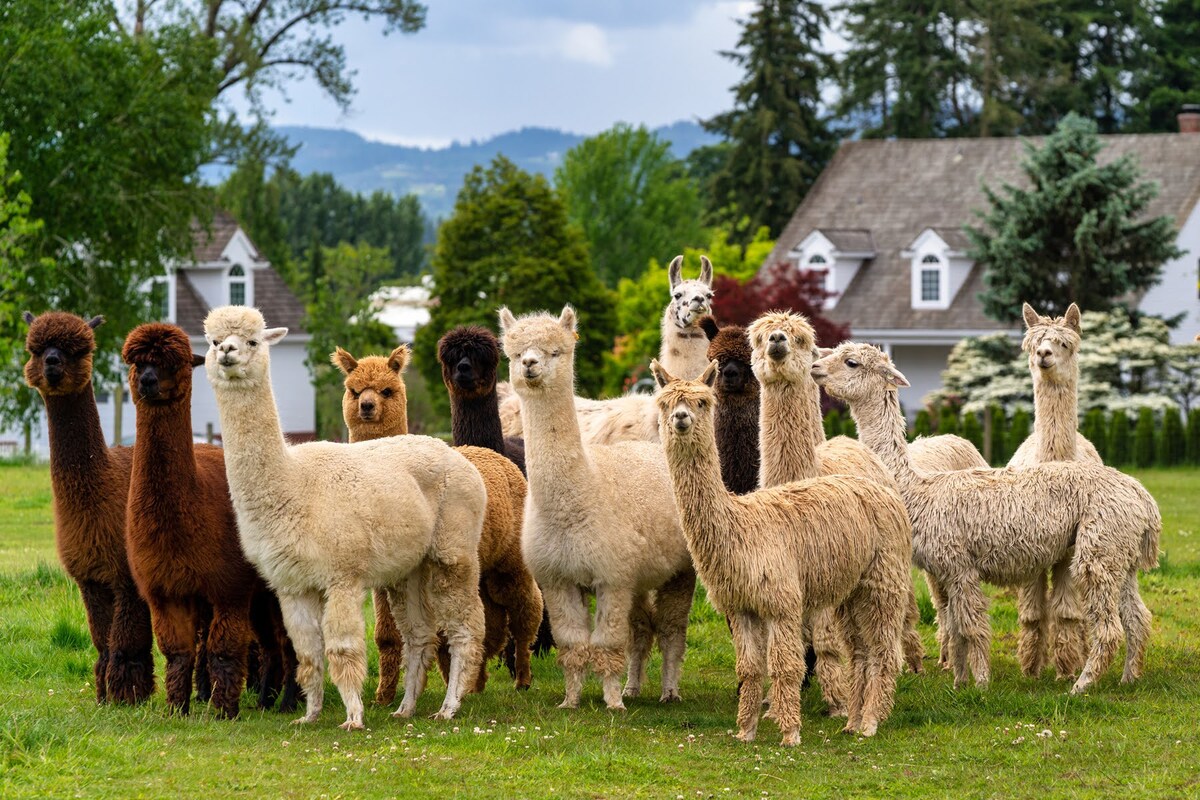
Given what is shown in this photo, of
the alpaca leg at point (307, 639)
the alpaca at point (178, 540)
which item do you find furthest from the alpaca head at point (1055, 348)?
the alpaca at point (178, 540)

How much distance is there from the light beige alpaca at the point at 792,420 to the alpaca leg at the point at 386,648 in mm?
2456

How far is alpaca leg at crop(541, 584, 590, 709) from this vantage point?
9.47 metres

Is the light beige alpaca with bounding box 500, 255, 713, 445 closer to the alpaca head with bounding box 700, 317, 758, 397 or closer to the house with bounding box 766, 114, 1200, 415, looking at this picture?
the alpaca head with bounding box 700, 317, 758, 397

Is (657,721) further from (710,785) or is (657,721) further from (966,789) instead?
(966,789)

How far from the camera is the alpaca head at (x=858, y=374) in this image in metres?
10.3

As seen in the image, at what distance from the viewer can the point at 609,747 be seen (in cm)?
834

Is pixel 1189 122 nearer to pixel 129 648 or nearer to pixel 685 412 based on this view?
pixel 685 412

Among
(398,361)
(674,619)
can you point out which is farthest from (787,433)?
(398,361)

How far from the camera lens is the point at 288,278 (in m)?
56.2

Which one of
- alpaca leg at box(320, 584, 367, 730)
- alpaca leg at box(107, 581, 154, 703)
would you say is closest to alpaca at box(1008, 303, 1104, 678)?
alpaca leg at box(320, 584, 367, 730)

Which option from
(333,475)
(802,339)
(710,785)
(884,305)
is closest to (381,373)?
(333,475)

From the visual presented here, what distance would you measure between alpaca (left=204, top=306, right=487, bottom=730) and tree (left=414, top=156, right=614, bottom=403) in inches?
1129

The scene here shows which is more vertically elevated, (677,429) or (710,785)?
(677,429)

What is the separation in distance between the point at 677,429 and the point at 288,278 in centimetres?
4925
